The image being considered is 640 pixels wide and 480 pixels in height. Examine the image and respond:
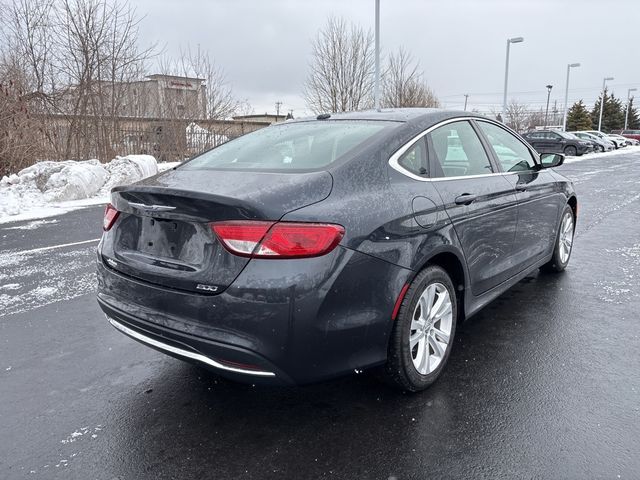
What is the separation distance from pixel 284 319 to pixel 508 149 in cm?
288

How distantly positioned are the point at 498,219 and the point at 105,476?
9.63 feet

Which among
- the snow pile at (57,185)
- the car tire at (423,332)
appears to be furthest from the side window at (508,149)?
the snow pile at (57,185)

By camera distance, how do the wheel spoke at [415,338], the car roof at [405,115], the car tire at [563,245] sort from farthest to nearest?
the car tire at [563,245], the car roof at [405,115], the wheel spoke at [415,338]

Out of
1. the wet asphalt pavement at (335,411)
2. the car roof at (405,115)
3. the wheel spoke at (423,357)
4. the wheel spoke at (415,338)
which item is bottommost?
the wet asphalt pavement at (335,411)

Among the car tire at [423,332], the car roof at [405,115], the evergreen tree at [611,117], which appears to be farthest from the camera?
the evergreen tree at [611,117]

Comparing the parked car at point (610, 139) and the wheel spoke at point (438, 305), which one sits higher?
the parked car at point (610, 139)

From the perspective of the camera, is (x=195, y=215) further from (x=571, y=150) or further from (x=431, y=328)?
(x=571, y=150)

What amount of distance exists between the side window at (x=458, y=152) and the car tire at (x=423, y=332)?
2.34 ft

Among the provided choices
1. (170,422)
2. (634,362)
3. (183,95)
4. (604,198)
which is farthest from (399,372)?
Result: (183,95)

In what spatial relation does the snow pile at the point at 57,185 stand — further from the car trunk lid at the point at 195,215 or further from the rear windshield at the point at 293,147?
the car trunk lid at the point at 195,215

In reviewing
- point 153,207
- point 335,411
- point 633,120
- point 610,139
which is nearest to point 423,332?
point 335,411

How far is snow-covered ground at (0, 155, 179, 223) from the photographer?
1030 centimetres

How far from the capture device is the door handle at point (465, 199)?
10.5ft

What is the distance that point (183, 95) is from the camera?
67.3ft
